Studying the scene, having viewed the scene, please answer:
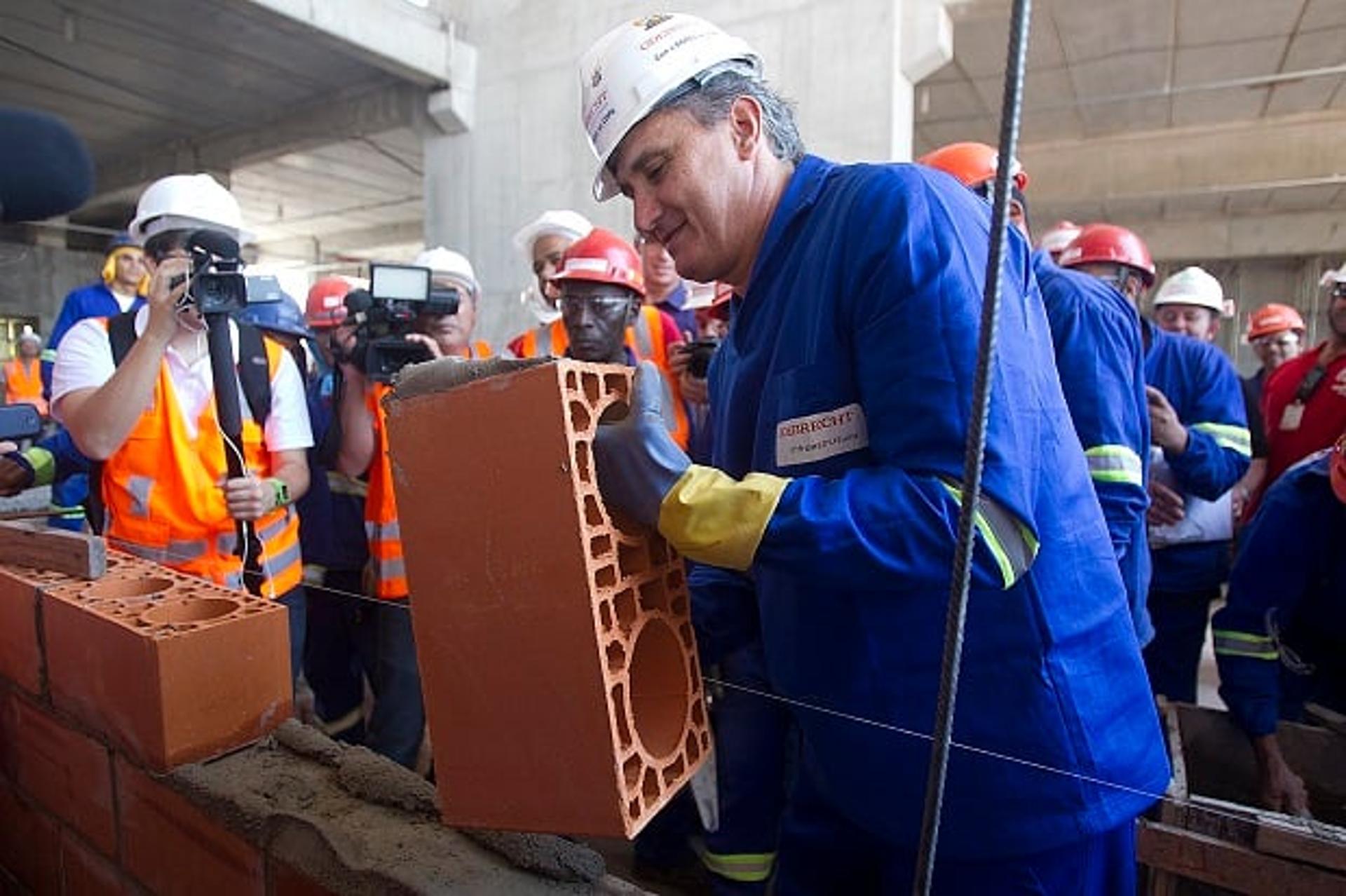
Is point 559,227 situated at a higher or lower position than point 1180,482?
higher

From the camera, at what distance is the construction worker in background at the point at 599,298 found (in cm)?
312

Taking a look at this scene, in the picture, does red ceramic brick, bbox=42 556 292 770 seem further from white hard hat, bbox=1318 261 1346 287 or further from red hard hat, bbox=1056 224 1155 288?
white hard hat, bbox=1318 261 1346 287

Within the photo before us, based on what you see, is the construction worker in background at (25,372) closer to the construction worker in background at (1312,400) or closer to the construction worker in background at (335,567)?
the construction worker in background at (335,567)

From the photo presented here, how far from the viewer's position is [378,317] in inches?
106

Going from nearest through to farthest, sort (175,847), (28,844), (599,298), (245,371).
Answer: (175,847) → (28,844) → (245,371) → (599,298)

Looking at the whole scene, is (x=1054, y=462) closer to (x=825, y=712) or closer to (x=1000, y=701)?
(x=1000, y=701)

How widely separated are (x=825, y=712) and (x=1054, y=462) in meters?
0.45

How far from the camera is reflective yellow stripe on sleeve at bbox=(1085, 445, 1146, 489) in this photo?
1985 millimetres

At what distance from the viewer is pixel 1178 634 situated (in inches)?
131

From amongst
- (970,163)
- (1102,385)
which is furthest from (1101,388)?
(970,163)

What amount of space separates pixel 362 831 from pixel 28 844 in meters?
1.22

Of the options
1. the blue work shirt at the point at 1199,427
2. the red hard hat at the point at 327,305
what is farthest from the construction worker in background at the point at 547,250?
the blue work shirt at the point at 1199,427

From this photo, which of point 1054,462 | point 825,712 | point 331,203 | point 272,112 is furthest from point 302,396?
point 331,203

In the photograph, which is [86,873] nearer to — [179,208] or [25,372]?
[179,208]
